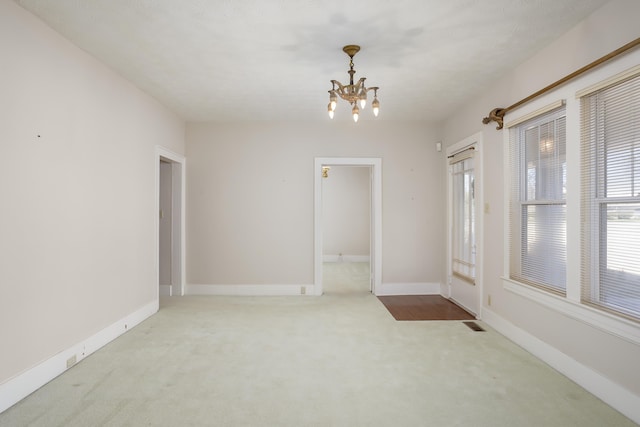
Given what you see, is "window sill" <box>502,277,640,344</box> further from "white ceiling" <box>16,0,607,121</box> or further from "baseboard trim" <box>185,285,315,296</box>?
"baseboard trim" <box>185,285,315,296</box>

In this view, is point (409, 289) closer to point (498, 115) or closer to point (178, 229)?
point (498, 115)

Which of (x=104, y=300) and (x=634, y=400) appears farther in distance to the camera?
(x=104, y=300)

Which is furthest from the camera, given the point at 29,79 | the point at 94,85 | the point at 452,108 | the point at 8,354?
the point at 452,108

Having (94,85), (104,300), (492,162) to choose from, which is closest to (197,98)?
(94,85)

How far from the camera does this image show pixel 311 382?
2.69 metres

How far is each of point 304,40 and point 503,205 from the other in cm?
260

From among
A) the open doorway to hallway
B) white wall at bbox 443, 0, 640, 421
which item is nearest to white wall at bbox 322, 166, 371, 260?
the open doorway to hallway

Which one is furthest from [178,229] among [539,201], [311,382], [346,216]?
[346,216]

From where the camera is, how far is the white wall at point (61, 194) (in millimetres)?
2418

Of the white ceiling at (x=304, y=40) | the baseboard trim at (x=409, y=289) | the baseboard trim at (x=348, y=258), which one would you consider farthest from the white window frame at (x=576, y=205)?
the baseboard trim at (x=348, y=258)

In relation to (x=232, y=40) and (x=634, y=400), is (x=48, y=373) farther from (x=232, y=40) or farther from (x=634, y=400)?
(x=634, y=400)

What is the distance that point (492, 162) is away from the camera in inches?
157

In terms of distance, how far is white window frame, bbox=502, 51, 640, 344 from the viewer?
229 cm

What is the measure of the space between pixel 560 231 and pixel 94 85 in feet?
14.4
